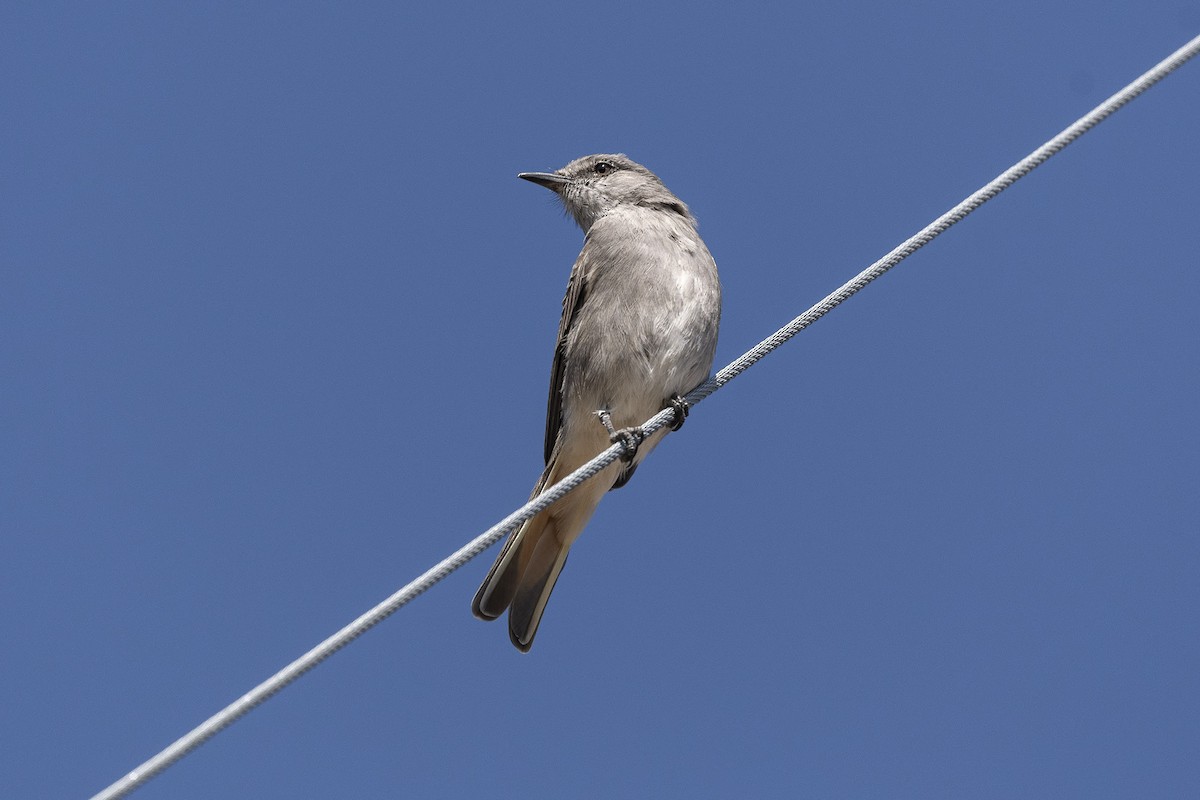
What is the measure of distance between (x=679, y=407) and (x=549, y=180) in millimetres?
3043

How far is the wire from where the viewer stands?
4.10 metres

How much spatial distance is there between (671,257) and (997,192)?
2.81 m

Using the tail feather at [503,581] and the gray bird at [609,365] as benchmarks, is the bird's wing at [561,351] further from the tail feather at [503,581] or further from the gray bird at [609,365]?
the tail feather at [503,581]

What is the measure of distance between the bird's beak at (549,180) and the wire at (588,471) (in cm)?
359

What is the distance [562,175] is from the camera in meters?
9.27

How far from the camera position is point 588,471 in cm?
547

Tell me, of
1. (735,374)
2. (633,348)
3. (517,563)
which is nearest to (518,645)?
(517,563)

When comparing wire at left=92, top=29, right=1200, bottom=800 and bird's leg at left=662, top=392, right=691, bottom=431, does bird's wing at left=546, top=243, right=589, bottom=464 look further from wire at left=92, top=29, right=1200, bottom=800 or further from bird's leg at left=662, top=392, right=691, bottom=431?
wire at left=92, top=29, right=1200, bottom=800

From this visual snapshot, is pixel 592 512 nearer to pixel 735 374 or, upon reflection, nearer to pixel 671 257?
pixel 671 257

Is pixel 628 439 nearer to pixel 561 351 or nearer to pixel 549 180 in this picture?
pixel 561 351

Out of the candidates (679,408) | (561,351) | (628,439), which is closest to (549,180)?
(561,351)

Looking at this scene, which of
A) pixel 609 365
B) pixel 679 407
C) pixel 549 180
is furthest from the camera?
pixel 549 180

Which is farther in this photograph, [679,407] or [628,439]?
[679,407]

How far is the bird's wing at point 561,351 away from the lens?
781cm
